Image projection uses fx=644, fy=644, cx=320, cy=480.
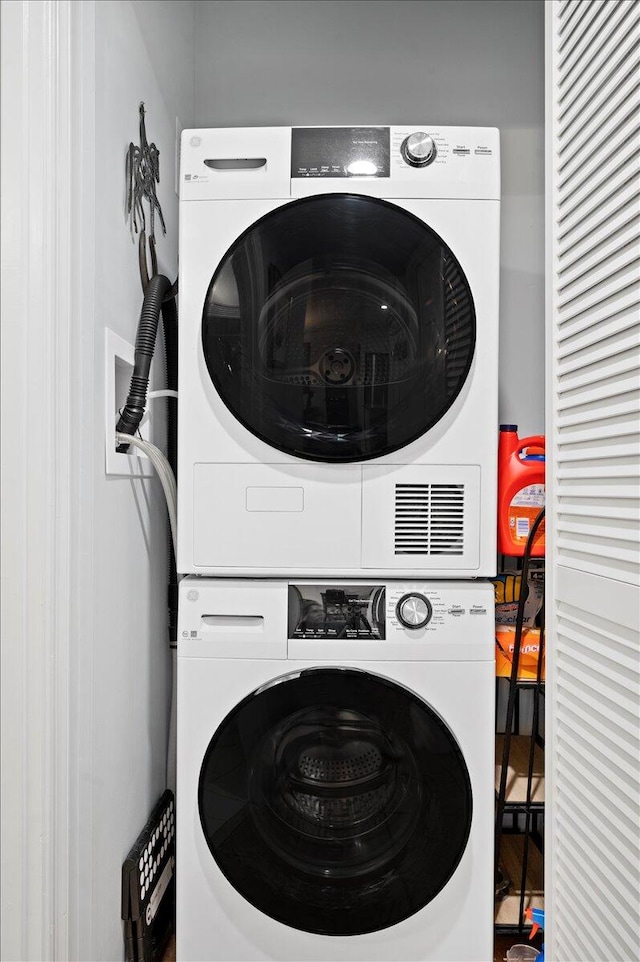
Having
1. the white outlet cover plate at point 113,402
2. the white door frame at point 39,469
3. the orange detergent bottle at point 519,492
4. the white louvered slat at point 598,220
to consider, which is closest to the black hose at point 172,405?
the white outlet cover plate at point 113,402

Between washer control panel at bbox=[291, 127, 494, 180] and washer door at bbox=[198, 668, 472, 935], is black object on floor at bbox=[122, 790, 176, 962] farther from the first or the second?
washer control panel at bbox=[291, 127, 494, 180]

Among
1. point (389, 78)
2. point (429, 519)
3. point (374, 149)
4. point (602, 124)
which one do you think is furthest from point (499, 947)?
point (389, 78)

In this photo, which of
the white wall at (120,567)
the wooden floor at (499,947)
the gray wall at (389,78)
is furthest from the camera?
the gray wall at (389,78)

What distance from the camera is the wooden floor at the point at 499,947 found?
1433 millimetres

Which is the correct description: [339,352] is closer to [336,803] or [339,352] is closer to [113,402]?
[113,402]

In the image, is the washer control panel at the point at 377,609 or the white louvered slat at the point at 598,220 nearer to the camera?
the white louvered slat at the point at 598,220

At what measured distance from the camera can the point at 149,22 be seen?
1.47 metres

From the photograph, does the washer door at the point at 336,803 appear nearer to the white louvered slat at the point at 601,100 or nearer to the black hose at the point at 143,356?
the black hose at the point at 143,356

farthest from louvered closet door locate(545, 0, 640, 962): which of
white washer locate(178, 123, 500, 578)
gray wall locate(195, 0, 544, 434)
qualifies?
gray wall locate(195, 0, 544, 434)

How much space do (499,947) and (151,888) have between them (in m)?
0.79

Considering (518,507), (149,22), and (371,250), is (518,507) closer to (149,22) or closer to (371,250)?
(371,250)

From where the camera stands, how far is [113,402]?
1.25 metres

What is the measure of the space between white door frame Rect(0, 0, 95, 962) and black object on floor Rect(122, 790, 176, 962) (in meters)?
0.25

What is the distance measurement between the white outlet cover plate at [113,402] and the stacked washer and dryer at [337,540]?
110 mm
